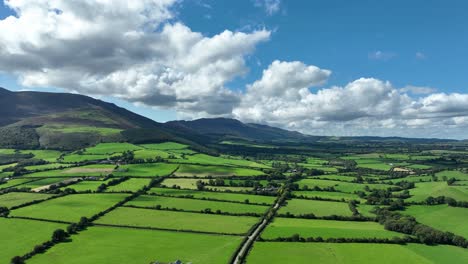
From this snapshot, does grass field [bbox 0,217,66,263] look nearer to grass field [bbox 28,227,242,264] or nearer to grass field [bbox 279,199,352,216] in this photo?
grass field [bbox 28,227,242,264]

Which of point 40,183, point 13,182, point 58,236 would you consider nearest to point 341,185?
point 58,236

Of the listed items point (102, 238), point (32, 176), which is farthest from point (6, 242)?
point (32, 176)

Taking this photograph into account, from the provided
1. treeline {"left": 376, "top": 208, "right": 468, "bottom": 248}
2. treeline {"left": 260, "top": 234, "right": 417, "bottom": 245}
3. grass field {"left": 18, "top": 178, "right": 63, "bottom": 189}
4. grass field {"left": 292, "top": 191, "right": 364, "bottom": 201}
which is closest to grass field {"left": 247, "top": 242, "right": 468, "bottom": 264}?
treeline {"left": 260, "top": 234, "right": 417, "bottom": 245}

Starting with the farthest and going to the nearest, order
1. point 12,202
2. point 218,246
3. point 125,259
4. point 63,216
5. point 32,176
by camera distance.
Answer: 1. point 32,176
2. point 12,202
3. point 63,216
4. point 218,246
5. point 125,259

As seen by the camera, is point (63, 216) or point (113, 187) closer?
point (63, 216)

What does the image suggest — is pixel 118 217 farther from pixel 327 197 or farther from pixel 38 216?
pixel 327 197

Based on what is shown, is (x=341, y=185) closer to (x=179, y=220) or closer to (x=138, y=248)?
(x=179, y=220)
